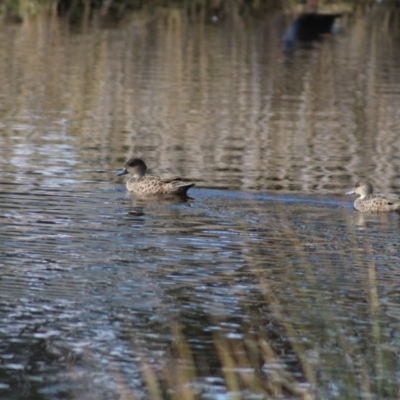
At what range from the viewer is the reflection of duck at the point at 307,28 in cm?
3025

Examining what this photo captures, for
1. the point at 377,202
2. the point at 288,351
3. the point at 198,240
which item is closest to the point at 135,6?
the point at 377,202

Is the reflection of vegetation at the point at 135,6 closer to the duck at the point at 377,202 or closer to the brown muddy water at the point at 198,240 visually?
the brown muddy water at the point at 198,240

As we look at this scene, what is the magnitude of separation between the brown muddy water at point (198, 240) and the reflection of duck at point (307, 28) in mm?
7121

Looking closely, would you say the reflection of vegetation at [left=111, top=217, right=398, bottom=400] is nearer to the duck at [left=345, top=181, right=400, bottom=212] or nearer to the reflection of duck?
the duck at [left=345, top=181, right=400, bottom=212]

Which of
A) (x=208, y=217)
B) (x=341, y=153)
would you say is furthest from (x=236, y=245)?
(x=341, y=153)

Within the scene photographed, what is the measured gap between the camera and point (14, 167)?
1335cm

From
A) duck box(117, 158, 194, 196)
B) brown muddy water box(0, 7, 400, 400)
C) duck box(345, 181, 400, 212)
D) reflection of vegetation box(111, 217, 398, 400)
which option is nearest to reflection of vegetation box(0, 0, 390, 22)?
brown muddy water box(0, 7, 400, 400)

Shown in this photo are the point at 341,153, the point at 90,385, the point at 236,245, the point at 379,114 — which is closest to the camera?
the point at 90,385

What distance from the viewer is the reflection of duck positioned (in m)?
30.2

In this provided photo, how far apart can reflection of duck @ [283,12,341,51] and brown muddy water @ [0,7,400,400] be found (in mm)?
7121

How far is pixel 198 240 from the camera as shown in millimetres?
10047

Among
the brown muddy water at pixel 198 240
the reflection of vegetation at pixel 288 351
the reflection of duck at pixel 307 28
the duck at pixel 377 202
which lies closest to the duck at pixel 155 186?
the brown muddy water at pixel 198 240

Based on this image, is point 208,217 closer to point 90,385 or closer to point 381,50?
point 90,385

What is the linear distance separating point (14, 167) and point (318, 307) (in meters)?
6.16
